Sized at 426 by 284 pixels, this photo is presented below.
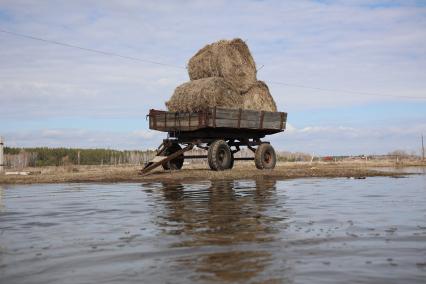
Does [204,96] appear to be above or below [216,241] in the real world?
above

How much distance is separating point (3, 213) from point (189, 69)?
14.7 m

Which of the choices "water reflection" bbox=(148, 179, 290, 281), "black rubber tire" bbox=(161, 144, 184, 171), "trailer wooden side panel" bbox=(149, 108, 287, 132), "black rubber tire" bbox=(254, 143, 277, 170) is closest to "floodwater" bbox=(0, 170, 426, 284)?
"water reflection" bbox=(148, 179, 290, 281)

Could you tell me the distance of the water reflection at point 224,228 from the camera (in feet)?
14.5

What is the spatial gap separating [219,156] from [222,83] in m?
2.82

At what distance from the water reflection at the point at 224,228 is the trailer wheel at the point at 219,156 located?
828cm

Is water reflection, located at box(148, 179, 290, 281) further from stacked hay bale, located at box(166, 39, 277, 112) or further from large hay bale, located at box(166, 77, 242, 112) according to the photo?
stacked hay bale, located at box(166, 39, 277, 112)

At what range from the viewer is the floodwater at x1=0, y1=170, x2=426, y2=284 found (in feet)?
13.8

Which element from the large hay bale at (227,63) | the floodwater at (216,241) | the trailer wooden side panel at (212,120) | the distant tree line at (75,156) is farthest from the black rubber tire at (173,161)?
the distant tree line at (75,156)


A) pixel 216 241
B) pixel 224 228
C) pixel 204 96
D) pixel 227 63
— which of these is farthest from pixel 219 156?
pixel 216 241

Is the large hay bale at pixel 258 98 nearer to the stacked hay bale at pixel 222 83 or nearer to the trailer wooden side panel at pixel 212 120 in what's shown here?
the stacked hay bale at pixel 222 83

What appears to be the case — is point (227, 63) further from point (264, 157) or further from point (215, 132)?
point (264, 157)

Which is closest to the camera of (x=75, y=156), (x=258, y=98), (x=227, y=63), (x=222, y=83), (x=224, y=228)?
(x=224, y=228)

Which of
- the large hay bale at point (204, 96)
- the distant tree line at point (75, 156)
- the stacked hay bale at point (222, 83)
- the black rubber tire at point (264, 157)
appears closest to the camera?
the large hay bale at point (204, 96)

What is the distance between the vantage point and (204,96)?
1995 cm
